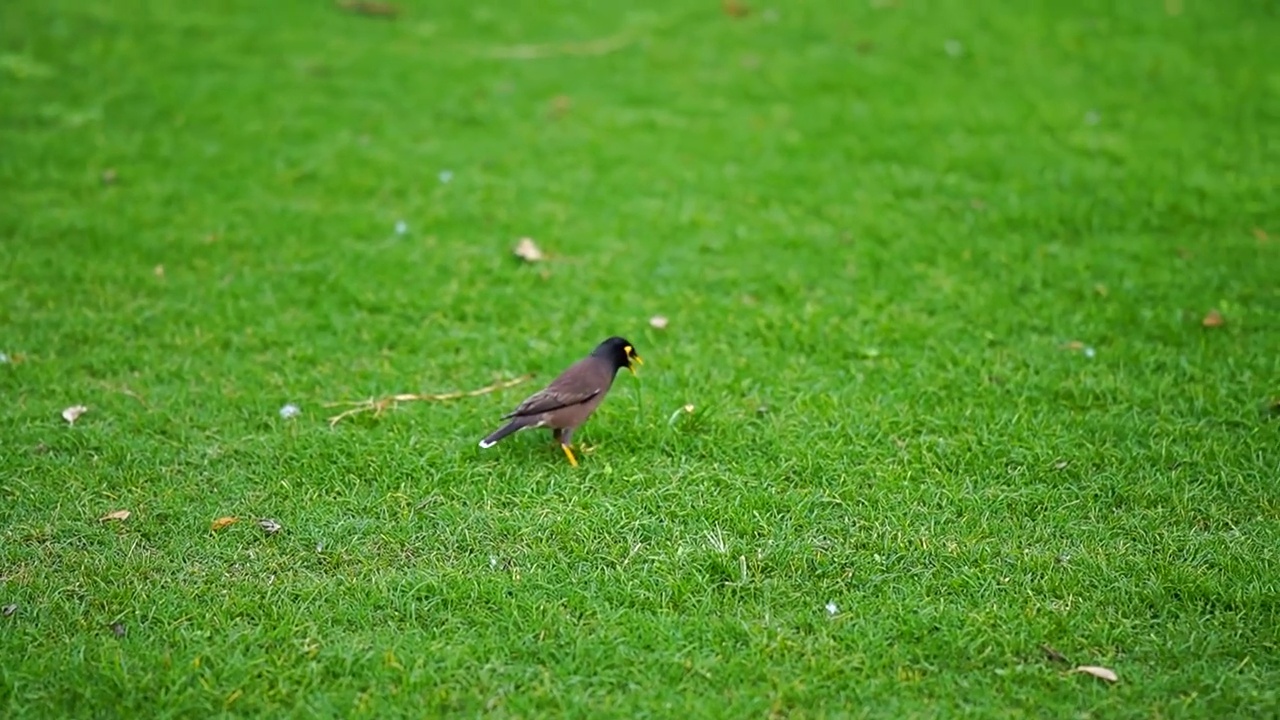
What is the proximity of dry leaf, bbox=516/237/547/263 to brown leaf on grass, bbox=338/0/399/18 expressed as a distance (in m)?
4.89

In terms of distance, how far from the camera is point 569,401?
5.04 m

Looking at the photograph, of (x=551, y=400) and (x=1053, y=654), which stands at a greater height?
(x=551, y=400)

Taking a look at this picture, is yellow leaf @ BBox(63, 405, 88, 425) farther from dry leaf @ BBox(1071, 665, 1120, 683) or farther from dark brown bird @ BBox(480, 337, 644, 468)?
dry leaf @ BBox(1071, 665, 1120, 683)

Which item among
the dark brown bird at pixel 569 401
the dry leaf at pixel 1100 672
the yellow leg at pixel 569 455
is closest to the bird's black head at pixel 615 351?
the dark brown bird at pixel 569 401

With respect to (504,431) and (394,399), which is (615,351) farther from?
(394,399)

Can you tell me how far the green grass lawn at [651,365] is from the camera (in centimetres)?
404

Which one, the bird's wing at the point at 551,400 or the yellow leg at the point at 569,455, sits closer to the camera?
the bird's wing at the point at 551,400

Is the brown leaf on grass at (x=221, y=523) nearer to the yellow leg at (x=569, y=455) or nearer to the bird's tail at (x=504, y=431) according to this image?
the bird's tail at (x=504, y=431)

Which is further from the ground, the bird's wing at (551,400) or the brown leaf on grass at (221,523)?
the bird's wing at (551,400)

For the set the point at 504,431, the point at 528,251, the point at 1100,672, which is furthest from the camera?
the point at 528,251

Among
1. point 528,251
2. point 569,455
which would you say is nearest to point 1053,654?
point 569,455

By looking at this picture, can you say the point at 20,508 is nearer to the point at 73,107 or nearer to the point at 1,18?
the point at 73,107

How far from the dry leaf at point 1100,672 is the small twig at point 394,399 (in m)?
2.99

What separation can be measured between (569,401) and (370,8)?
7.35 m
